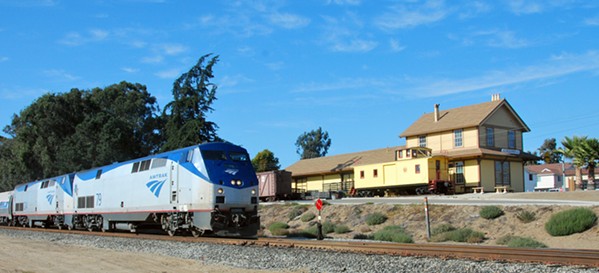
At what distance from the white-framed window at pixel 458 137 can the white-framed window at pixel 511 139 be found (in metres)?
4.67

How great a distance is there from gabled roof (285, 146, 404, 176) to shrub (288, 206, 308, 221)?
639 inches

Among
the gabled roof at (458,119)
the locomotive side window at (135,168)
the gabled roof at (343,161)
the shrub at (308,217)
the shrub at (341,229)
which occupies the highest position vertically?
the gabled roof at (458,119)

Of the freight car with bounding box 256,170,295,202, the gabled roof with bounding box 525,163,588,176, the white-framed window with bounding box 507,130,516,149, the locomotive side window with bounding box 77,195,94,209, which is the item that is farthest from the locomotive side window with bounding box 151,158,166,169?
the gabled roof with bounding box 525,163,588,176

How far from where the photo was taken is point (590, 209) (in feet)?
80.3

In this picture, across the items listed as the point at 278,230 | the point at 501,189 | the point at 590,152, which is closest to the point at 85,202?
the point at 278,230

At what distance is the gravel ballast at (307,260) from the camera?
11320mm

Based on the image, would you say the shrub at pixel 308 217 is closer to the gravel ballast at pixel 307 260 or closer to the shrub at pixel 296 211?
the shrub at pixel 296 211

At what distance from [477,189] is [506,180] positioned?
4.49m

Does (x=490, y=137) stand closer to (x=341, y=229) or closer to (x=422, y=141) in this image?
(x=422, y=141)

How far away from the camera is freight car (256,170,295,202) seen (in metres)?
50.8

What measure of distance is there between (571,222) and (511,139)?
1123 inches

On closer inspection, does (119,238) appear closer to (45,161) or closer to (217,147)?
(217,147)

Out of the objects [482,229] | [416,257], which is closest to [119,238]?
[416,257]

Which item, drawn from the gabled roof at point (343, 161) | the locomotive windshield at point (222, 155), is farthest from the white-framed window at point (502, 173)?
the locomotive windshield at point (222, 155)
